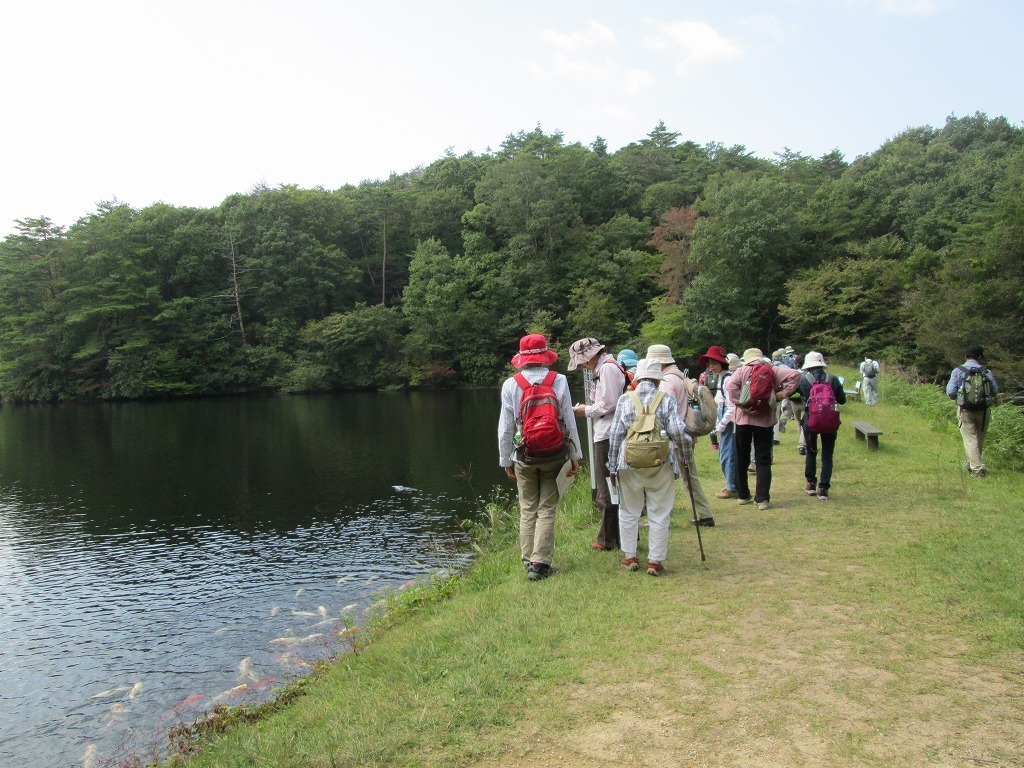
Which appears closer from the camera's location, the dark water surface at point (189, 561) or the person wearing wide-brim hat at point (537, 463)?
the person wearing wide-brim hat at point (537, 463)

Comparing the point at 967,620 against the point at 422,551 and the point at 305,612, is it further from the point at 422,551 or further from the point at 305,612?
the point at 422,551

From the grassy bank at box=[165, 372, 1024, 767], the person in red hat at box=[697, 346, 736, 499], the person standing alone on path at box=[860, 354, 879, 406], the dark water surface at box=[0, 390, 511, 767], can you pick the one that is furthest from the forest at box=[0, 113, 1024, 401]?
the grassy bank at box=[165, 372, 1024, 767]

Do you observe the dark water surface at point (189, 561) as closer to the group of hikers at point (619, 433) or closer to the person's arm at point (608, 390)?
the group of hikers at point (619, 433)

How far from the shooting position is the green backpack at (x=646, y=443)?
5.33 metres

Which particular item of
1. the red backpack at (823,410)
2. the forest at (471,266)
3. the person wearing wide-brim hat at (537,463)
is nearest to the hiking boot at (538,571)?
the person wearing wide-brim hat at (537,463)

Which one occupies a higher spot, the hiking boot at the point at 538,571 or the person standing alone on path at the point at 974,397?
the person standing alone on path at the point at 974,397

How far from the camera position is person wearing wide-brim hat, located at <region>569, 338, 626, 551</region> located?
6055 millimetres

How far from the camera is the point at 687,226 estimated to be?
47.4m

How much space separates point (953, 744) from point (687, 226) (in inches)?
1867

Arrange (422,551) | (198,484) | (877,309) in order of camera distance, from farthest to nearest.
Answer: (877,309) < (198,484) < (422,551)

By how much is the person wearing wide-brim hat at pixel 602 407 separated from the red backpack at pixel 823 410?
295 cm

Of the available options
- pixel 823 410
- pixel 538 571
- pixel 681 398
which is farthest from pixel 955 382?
pixel 538 571

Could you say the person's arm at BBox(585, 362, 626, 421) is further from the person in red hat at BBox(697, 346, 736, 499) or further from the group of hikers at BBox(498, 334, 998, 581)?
the person in red hat at BBox(697, 346, 736, 499)

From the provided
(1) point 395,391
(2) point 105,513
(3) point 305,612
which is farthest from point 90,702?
(1) point 395,391
